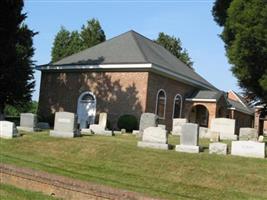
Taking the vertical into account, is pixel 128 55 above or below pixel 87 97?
above


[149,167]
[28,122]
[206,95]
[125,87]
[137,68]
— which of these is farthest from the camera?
[206,95]

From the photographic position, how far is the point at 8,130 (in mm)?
20547

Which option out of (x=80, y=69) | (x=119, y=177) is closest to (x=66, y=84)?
(x=80, y=69)

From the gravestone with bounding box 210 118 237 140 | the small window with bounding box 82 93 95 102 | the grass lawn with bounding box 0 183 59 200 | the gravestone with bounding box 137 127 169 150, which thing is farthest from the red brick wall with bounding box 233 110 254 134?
the grass lawn with bounding box 0 183 59 200

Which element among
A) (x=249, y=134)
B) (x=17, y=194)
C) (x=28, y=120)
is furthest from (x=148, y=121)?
(x=17, y=194)

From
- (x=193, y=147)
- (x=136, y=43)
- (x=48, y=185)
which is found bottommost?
(x=48, y=185)

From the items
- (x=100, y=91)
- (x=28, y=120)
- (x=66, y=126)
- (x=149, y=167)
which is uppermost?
(x=100, y=91)

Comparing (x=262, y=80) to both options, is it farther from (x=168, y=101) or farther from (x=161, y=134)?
(x=168, y=101)

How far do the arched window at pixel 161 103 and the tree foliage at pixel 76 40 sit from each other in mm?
27926

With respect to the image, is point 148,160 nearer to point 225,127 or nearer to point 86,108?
point 225,127

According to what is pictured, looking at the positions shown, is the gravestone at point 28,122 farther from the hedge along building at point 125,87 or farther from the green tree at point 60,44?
the green tree at point 60,44

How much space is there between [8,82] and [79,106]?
17.7ft

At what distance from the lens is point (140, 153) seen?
1638cm

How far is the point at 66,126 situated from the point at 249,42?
8318 mm
